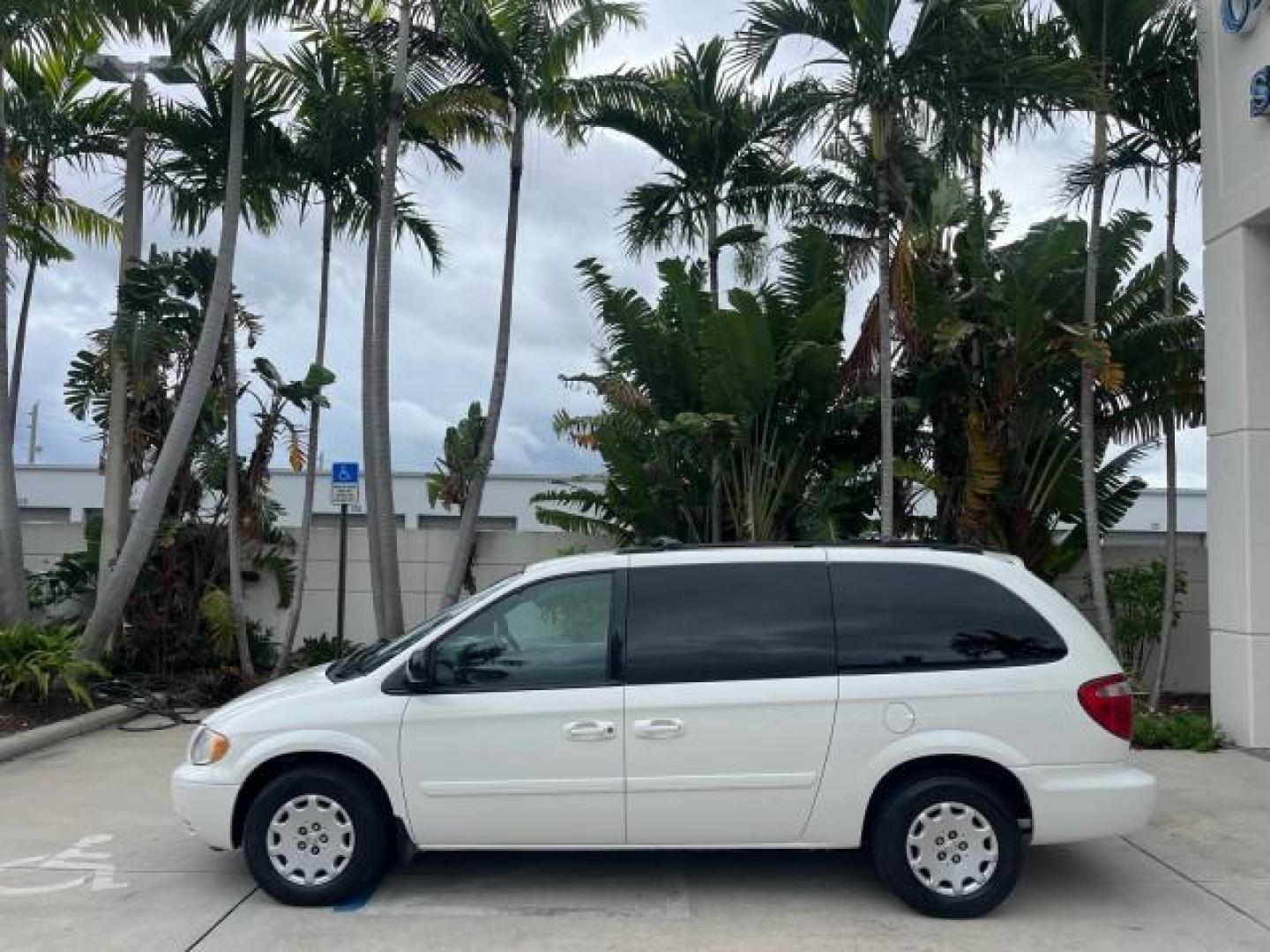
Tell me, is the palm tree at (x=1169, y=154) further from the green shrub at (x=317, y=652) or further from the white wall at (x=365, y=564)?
the green shrub at (x=317, y=652)

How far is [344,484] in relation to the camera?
1227 cm

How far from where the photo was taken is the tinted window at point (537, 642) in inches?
225

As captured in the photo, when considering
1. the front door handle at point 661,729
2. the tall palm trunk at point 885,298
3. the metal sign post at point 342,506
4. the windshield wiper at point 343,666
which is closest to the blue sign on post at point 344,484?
the metal sign post at point 342,506

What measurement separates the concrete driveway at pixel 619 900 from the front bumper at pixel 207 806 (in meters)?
0.35

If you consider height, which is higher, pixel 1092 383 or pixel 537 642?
pixel 1092 383

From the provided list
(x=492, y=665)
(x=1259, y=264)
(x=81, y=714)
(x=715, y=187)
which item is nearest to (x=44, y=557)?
(x=81, y=714)

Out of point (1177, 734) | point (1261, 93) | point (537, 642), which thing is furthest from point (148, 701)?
point (1261, 93)

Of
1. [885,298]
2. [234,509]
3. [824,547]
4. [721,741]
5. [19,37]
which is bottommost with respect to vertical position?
[721,741]

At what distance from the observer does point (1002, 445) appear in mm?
11984

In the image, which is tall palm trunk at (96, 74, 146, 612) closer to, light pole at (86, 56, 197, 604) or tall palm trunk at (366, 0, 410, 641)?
light pole at (86, 56, 197, 604)

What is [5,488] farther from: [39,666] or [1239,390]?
[1239,390]

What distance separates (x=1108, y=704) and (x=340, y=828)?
3806mm

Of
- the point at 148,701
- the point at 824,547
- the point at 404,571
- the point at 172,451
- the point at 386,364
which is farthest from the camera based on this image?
the point at 404,571

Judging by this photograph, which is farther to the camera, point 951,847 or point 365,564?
point 365,564
